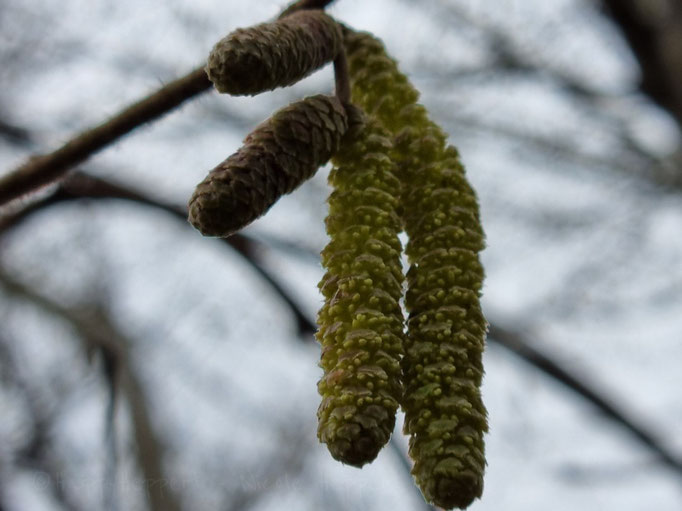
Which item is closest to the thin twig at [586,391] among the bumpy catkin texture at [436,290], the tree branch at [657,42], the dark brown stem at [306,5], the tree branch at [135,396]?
the tree branch at [657,42]

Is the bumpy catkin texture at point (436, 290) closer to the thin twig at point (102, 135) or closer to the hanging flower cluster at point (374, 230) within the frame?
the hanging flower cluster at point (374, 230)

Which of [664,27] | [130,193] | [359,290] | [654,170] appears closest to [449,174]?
[359,290]

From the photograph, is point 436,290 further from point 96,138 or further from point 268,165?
point 96,138

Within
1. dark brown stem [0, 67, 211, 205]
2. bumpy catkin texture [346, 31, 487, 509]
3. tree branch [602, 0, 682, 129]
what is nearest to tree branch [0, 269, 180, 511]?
dark brown stem [0, 67, 211, 205]

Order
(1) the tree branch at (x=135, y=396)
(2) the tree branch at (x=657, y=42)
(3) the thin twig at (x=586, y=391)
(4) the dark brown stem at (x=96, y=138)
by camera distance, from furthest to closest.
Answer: (1) the tree branch at (x=135, y=396) → (3) the thin twig at (x=586, y=391) → (2) the tree branch at (x=657, y=42) → (4) the dark brown stem at (x=96, y=138)

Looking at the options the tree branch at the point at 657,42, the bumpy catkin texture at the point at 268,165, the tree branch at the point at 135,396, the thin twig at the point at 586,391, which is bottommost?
the tree branch at the point at 135,396

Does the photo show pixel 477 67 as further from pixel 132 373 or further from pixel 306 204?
pixel 132 373
